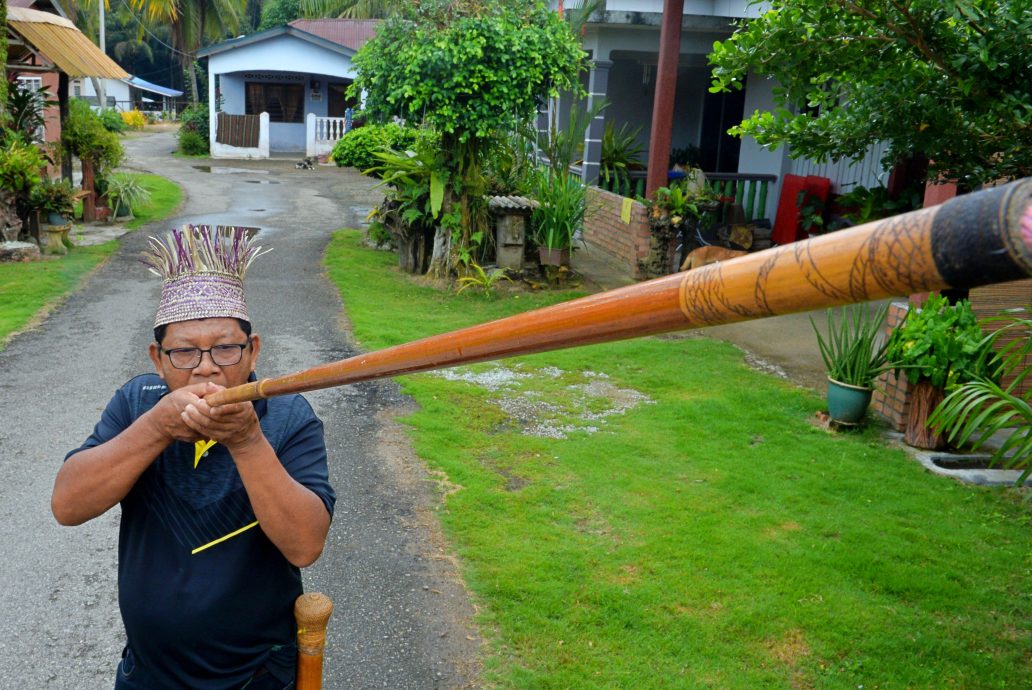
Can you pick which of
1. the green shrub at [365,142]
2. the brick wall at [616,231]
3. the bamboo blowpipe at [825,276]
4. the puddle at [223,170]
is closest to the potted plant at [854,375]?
the brick wall at [616,231]

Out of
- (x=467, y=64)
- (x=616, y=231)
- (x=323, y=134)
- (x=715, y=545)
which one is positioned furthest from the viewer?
(x=323, y=134)

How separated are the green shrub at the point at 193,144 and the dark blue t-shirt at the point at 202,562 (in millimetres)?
31178

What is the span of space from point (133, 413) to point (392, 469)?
4.00 metres

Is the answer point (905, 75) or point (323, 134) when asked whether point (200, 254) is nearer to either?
point (905, 75)

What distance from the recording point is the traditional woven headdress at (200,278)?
2240 millimetres

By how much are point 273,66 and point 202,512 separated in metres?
30.5

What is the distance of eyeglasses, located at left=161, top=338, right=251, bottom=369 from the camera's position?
2.21m

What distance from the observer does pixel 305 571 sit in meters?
4.96

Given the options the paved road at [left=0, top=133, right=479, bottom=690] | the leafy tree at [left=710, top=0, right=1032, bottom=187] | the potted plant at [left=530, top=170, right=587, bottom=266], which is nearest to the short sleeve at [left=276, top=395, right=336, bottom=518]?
the paved road at [left=0, top=133, right=479, bottom=690]

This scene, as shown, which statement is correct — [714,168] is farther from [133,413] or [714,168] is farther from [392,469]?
[133,413]

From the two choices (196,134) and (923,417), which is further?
(196,134)

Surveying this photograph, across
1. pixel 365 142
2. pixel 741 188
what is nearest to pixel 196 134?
pixel 365 142

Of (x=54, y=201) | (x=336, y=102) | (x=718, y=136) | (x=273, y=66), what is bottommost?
(x=54, y=201)

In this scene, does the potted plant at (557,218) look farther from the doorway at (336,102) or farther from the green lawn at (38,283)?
the doorway at (336,102)
